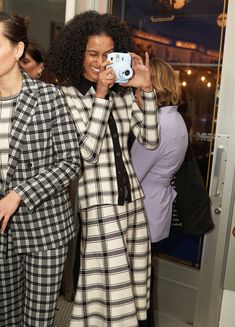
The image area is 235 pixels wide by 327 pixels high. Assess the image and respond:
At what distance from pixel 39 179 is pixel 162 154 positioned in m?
0.56

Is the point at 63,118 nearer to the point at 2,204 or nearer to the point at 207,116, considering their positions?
the point at 2,204

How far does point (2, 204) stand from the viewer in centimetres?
Answer: 107

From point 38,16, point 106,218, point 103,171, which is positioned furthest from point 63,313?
point 38,16

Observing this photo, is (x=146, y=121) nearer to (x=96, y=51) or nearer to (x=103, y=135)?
(x=103, y=135)

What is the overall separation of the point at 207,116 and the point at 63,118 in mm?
840

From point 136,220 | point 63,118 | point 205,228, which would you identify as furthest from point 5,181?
point 205,228

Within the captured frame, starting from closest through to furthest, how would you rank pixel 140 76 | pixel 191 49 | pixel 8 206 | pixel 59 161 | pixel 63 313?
pixel 8 206 < pixel 59 161 < pixel 140 76 < pixel 191 49 < pixel 63 313

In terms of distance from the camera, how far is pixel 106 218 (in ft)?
4.15

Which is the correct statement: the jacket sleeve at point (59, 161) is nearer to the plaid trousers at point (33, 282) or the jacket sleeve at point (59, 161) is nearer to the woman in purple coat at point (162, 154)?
the plaid trousers at point (33, 282)

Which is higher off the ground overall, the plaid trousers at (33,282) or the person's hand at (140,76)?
the person's hand at (140,76)

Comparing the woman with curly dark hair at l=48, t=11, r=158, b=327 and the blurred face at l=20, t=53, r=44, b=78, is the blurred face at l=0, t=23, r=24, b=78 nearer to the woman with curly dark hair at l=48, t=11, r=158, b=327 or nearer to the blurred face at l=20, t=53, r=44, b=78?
the woman with curly dark hair at l=48, t=11, r=158, b=327

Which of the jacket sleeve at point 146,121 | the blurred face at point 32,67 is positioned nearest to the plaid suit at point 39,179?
the jacket sleeve at point 146,121

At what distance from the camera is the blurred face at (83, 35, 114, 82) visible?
4.15 feet

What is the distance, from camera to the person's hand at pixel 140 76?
1.29m
